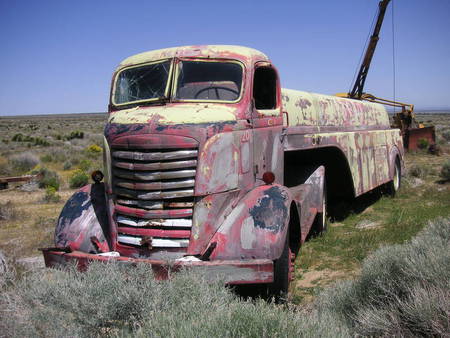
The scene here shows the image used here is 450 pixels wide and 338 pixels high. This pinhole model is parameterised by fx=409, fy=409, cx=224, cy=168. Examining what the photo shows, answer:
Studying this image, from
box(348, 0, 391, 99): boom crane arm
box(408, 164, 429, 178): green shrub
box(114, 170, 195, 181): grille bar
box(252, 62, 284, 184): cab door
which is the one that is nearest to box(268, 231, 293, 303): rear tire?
box(252, 62, 284, 184): cab door

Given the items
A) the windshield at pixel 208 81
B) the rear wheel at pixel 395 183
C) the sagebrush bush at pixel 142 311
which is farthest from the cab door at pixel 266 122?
the rear wheel at pixel 395 183

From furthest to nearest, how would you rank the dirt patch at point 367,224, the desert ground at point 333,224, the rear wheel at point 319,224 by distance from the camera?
the dirt patch at point 367,224 → the rear wheel at point 319,224 → the desert ground at point 333,224

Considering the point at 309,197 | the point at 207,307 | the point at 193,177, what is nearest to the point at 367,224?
the point at 309,197

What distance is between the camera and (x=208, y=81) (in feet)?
16.1

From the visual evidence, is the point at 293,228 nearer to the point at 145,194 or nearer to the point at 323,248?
the point at 323,248

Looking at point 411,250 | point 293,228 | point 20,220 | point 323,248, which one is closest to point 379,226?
point 323,248

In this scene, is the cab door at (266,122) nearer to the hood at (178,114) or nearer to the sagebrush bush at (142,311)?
the hood at (178,114)

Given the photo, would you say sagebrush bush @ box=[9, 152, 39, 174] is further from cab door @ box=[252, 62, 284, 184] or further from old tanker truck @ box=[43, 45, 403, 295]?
cab door @ box=[252, 62, 284, 184]

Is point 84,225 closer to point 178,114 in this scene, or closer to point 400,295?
point 178,114

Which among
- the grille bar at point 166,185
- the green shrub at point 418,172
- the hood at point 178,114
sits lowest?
the green shrub at point 418,172

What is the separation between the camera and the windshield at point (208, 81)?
4825mm

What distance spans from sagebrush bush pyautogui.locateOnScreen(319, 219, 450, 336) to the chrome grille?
1528mm

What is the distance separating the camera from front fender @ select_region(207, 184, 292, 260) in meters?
3.79

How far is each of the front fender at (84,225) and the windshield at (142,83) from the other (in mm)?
1306
